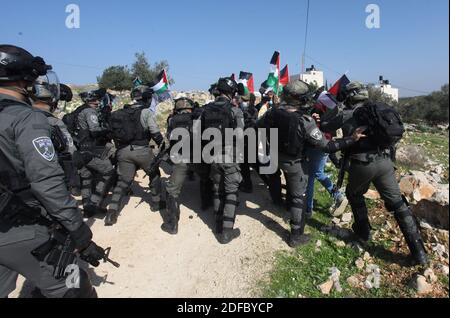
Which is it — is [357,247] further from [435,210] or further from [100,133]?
[100,133]

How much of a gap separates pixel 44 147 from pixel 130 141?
2.96 metres

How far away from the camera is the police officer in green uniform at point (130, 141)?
516cm

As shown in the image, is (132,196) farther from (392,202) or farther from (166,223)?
(392,202)

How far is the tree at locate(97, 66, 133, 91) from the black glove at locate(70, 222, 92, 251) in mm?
32362

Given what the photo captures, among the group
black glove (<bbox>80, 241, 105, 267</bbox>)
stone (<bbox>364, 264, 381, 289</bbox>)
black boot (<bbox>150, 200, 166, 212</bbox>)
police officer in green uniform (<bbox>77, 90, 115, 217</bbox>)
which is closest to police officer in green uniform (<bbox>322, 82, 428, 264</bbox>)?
stone (<bbox>364, 264, 381, 289</bbox>)

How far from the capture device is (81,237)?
8.09ft

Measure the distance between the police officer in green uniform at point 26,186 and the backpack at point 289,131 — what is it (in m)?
2.68

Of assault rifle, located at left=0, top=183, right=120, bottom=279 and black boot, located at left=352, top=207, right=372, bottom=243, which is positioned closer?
assault rifle, located at left=0, top=183, right=120, bottom=279

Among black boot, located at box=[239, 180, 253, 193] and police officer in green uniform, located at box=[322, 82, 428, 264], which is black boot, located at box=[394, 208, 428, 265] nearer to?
police officer in green uniform, located at box=[322, 82, 428, 264]

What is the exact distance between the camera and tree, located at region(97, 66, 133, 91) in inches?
1283

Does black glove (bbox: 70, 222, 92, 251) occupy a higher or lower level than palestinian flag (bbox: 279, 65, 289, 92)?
lower

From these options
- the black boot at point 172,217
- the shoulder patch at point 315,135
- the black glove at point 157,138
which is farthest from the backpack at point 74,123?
the shoulder patch at point 315,135

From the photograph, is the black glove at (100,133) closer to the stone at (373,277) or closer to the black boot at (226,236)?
the black boot at (226,236)
